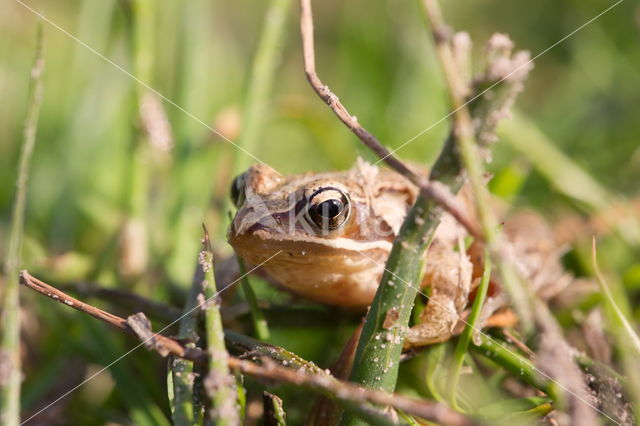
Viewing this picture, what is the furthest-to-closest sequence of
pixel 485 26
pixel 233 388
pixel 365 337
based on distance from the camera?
pixel 485 26 → pixel 365 337 → pixel 233 388

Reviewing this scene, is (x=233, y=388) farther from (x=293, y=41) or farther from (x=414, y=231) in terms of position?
(x=293, y=41)

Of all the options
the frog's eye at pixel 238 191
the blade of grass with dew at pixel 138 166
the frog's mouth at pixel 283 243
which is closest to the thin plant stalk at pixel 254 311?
the frog's mouth at pixel 283 243

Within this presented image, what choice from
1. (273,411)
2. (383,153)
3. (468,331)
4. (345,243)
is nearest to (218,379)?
(273,411)

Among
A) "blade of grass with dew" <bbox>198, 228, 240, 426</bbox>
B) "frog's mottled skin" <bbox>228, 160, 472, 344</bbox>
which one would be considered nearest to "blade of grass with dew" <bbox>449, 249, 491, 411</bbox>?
"frog's mottled skin" <bbox>228, 160, 472, 344</bbox>

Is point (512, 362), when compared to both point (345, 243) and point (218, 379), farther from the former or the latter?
point (218, 379)

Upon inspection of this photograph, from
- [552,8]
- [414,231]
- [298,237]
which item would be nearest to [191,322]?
[298,237]
